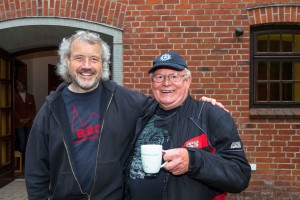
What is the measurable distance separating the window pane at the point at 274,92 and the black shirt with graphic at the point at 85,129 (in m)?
3.66

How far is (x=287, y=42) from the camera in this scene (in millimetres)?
5598

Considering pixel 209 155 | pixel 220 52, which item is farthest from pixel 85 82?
pixel 220 52

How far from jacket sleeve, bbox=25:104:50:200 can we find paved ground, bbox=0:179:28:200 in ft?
12.7

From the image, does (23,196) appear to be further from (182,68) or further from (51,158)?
(182,68)

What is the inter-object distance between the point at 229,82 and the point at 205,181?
3.53 metres

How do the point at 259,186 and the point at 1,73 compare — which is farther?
the point at 1,73

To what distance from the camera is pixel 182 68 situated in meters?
2.32

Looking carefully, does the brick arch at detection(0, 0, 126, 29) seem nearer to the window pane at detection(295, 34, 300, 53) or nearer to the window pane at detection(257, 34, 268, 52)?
the window pane at detection(257, 34, 268, 52)

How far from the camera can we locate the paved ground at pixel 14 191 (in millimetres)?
6270

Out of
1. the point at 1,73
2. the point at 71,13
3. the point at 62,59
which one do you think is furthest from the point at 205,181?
the point at 1,73

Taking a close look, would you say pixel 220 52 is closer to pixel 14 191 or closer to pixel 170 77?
pixel 170 77

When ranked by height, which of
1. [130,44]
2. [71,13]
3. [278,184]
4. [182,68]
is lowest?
[278,184]

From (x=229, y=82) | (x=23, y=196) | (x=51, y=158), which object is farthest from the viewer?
(x=23, y=196)

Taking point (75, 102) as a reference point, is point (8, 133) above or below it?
below
